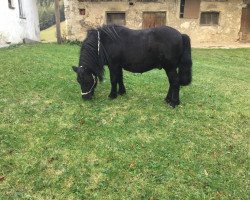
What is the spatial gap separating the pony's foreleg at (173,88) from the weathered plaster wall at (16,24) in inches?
502

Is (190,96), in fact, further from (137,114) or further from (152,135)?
(152,135)

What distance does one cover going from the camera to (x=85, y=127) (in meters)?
6.71

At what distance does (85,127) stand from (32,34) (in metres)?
20.4

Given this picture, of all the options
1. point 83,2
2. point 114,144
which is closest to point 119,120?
point 114,144

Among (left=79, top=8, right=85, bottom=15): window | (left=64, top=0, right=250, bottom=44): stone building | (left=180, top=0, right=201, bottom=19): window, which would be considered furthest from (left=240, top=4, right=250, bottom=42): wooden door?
(left=79, top=8, right=85, bottom=15): window

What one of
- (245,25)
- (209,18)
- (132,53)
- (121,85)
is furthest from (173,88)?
(245,25)

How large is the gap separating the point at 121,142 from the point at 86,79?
202 centimetres

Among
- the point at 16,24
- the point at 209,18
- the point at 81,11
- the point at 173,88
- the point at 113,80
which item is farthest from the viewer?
the point at 209,18

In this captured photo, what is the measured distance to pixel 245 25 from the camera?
22.1 m

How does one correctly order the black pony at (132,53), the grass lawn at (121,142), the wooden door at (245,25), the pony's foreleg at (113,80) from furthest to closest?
1. the wooden door at (245,25)
2. the pony's foreleg at (113,80)
3. the black pony at (132,53)
4. the grass lawn at (121,142)

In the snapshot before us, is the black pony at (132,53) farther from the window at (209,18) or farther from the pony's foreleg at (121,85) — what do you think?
the window at (209,18)

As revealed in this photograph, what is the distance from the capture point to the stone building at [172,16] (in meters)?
21.0

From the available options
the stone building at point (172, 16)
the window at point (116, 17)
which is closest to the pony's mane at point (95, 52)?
the stone building at point (172, 16)

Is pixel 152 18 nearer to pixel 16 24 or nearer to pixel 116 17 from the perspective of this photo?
pixel 116 17
